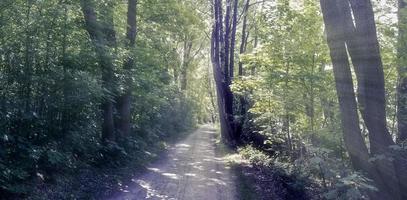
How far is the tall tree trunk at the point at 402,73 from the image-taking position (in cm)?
872

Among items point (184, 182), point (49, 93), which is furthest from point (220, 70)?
point (49, 93)

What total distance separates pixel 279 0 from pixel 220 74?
36.7 ft

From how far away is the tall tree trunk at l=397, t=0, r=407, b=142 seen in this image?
28.6 feet

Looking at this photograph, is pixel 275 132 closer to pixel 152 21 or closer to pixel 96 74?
pixel 96 74

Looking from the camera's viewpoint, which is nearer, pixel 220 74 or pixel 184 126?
pixel 220 74

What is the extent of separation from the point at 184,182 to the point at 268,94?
12.5ft

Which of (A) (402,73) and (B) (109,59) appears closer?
(A) (402,73)

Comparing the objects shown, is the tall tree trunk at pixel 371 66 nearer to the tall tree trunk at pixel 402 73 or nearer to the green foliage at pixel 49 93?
the tall tree trunk at pixel 402 73

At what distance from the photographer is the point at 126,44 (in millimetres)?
14375

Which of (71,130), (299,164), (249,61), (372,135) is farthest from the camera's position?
(249,61)

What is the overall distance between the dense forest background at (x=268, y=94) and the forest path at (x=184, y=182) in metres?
0.84

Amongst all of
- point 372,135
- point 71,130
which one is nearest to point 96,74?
point 71,130

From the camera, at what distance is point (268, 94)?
39.2 feet

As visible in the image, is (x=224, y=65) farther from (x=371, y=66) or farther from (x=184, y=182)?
(x=371, y=66)
